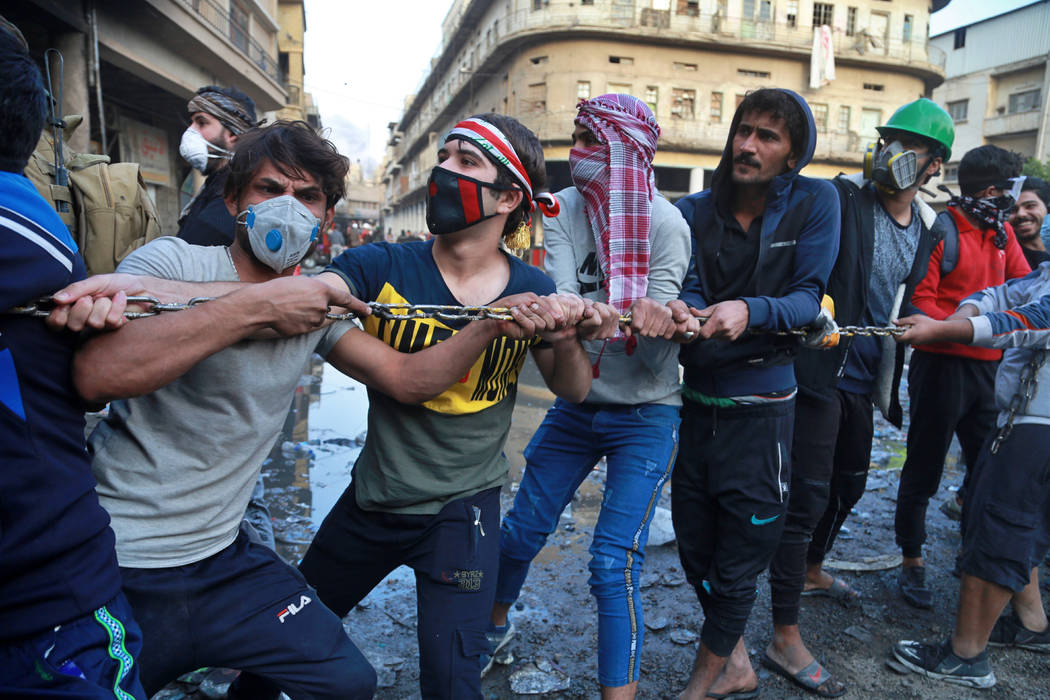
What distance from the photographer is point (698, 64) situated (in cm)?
3212

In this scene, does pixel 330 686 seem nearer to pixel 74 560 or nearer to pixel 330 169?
pixel 74 560

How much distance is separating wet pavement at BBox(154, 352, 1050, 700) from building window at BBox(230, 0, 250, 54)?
14.8 m

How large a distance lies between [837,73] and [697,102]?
7.79 meters

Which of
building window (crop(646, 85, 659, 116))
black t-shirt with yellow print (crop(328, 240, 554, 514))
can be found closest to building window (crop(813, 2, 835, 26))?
building window (crop(646, 85, 659, 116))

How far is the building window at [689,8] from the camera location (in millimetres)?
31750

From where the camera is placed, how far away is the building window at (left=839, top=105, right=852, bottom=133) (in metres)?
33.8

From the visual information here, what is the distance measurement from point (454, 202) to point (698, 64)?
110 ft

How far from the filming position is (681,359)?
277 centimetres

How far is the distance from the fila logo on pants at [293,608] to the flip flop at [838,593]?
113 inches

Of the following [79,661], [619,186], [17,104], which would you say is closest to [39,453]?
[79,661]

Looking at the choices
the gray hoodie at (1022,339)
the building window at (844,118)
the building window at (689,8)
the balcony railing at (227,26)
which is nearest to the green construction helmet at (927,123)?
the gray hoodie at (1022,339)

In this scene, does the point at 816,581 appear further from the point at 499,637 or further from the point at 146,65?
the point at 146,65

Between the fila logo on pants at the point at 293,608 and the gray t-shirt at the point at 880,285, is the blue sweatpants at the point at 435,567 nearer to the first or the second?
the fila logo on pants at the point at 293,608

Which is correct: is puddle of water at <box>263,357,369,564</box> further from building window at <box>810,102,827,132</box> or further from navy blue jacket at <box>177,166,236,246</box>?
building window at <box>810,102,827,132</box>
